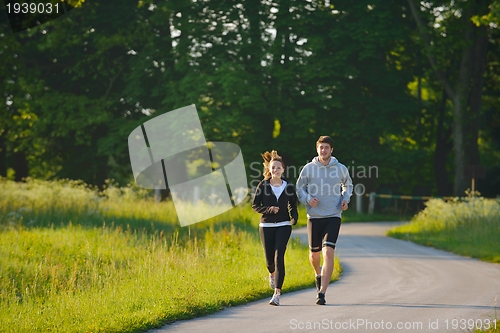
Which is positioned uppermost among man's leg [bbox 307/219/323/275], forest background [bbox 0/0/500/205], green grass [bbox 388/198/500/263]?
forest background [bbox 0/0/500/205]

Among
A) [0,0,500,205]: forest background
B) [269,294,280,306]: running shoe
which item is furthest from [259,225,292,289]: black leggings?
[0,0,500,205]: forest background

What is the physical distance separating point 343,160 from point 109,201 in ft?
49.3

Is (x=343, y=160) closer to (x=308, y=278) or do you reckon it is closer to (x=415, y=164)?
(x=415, y=164)

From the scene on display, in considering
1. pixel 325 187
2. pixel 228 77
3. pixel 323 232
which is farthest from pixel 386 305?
pixel 228 77

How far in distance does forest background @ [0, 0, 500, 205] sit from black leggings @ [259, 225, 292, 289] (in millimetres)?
23874

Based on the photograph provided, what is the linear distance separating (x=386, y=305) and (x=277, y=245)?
158 cm

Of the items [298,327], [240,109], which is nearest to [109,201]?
[240,109]

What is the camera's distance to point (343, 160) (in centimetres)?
3762

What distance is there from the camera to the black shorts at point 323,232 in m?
10.3

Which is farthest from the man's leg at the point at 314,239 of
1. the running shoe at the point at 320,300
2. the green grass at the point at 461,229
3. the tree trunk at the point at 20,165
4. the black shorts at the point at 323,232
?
the tree trunk at the point at 20,165

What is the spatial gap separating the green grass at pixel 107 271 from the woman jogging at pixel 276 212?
806mm

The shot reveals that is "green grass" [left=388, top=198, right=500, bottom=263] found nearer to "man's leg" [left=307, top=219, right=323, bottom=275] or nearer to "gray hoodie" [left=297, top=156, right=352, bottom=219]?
"man's leg" [left=307, top=219, right=323, bottom=275]

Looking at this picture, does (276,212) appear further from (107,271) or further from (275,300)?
(107,271)

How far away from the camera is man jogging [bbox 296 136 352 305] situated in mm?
10305
